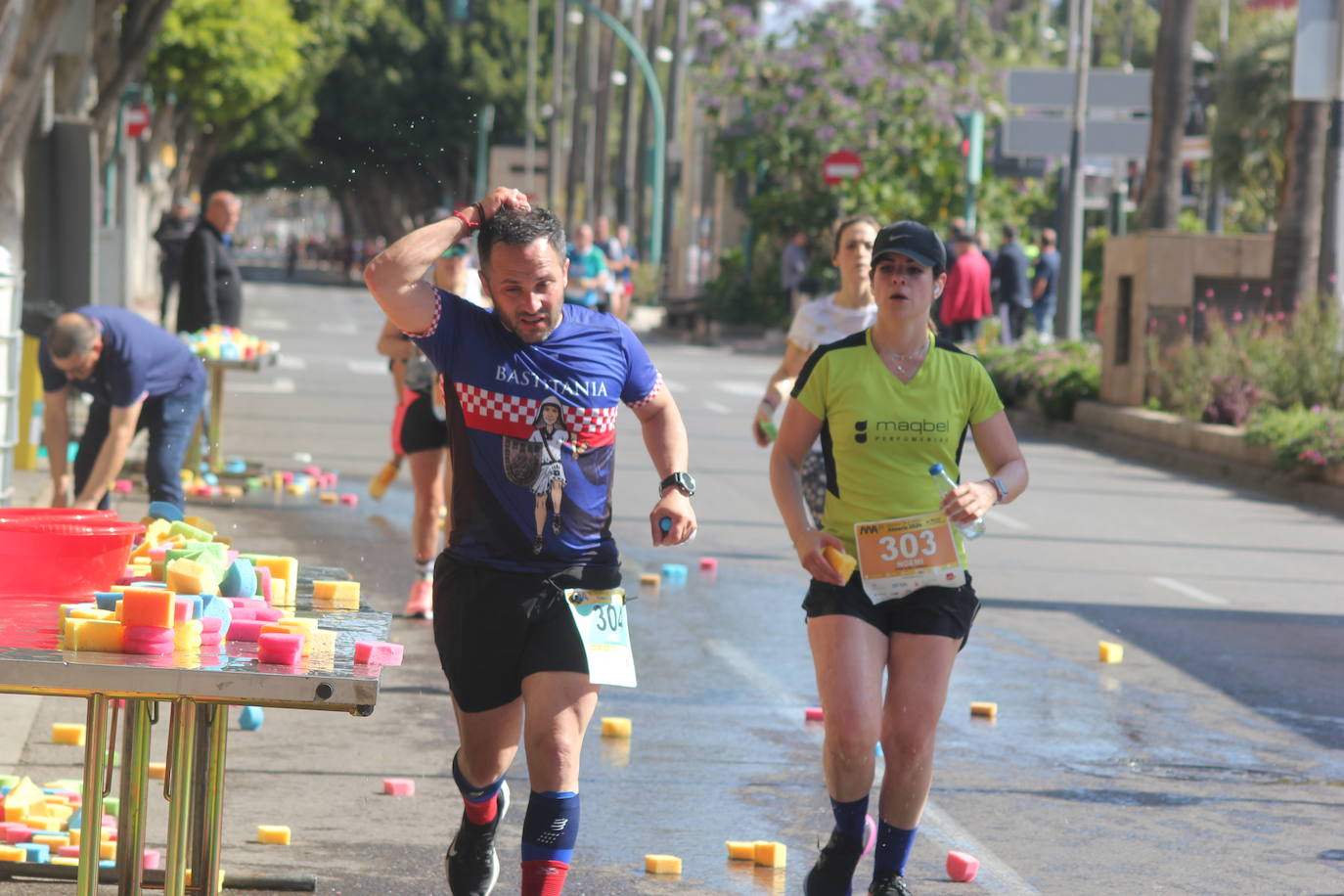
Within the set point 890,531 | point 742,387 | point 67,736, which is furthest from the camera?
point 742,387

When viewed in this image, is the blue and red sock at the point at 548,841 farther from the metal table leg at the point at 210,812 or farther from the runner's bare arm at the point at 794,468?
the runner's bare arm at the point at 794,468

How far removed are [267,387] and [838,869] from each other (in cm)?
1945

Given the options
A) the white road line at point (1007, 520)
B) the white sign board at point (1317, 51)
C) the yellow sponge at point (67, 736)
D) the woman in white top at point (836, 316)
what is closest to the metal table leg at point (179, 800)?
the yellow sponge at point (67, 736)

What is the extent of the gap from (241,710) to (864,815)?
323cm

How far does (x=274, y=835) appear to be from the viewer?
6.12 m

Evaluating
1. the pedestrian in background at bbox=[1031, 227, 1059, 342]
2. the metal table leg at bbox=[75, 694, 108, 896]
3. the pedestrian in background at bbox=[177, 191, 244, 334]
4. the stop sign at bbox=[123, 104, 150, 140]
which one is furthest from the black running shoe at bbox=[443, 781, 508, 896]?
the stop sign at bbox=[123, 104, 150, 140]

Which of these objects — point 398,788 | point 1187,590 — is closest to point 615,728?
point 398,788

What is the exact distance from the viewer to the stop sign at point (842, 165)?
118ft

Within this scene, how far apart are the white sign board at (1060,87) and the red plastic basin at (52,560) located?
23.3 meters

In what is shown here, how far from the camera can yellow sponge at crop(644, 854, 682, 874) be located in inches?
235

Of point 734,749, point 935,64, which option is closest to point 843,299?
point 734,749

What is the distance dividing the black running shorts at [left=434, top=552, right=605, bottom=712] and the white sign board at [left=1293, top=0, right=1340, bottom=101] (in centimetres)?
1559

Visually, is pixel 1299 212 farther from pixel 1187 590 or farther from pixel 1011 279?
pixel 1187 590

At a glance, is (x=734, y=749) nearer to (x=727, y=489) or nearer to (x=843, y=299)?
(x=843, y=299)
